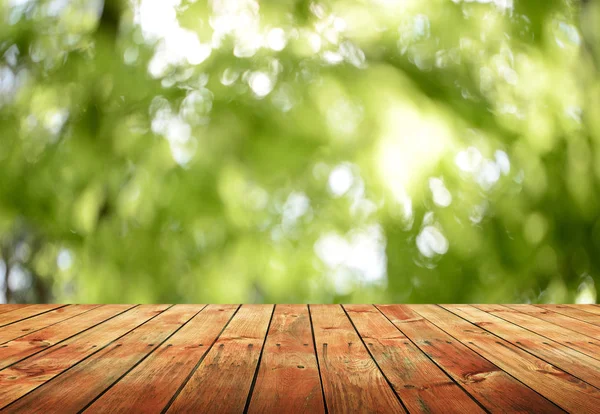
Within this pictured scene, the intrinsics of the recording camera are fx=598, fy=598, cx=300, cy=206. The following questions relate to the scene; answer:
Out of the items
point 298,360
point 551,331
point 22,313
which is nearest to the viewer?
point 298,360

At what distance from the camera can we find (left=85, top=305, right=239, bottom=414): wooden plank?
3.19ft

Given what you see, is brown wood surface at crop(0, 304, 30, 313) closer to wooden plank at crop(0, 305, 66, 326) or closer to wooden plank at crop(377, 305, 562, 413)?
wooden plank at crop(0, 305, 66, 326)

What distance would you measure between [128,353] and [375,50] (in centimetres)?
140

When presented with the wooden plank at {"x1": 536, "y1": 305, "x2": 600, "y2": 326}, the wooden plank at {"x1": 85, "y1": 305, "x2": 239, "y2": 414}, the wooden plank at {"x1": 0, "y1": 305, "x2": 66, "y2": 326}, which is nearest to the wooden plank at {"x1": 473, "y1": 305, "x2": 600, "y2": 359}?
the wooden plank at {"x1": 536, "y1": 305, "x2": 600, "y2": 326}

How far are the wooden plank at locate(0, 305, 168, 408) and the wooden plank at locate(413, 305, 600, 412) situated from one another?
885 millimetres

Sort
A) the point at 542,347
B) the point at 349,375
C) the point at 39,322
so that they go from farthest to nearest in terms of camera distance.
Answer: the point at 39,322 → the point at 542,347 → the point at 349,375

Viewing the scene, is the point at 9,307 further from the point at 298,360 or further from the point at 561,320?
the point at 561,320

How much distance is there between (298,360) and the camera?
4.16ft

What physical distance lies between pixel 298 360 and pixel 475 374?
0.36 metres

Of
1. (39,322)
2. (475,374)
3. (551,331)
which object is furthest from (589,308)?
(39,322)

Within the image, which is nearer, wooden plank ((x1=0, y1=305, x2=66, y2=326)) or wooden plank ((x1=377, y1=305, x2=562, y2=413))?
wooden plank ((x1=377, y1=305, x2=562, y2=413))

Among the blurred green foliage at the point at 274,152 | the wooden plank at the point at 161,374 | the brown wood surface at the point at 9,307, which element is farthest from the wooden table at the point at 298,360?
the blurred green foliage at the point at 274,152

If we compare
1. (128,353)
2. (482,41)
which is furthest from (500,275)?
(128,353)

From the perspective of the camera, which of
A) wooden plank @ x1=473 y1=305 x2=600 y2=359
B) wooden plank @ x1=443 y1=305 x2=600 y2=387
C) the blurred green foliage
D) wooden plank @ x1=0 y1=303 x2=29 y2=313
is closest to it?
wooden plank @ x1=443 y1=305 x2=600 y2=387
